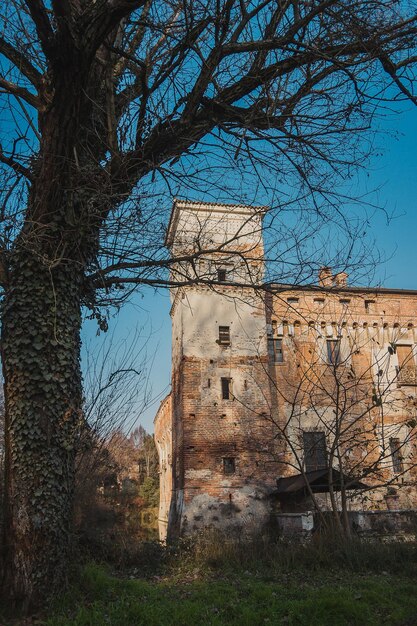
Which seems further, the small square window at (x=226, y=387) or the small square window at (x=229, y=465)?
the small square window at (x=226, y=387)

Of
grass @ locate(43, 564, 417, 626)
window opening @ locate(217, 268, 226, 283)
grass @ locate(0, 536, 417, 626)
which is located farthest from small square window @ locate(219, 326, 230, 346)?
grass @ locate(43, 564, 417, 626)

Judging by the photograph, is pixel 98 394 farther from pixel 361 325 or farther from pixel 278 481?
pixel 361 325

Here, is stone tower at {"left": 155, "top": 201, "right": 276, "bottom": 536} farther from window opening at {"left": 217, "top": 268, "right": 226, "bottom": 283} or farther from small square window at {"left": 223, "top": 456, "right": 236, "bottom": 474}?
window opening at {"left": 217, "top": 268, "right": 226, "bottom": 283}

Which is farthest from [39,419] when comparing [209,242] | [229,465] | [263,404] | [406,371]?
[406,371]

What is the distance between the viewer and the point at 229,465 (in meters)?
18.6

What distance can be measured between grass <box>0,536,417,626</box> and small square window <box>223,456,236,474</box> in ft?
29.3

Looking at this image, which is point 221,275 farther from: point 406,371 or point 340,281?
point 406,371

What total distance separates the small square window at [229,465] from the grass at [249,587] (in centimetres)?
892

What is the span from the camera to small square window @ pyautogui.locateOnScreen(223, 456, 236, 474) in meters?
18.4

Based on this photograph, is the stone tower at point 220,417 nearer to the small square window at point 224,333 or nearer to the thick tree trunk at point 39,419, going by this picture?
the small square window at point 224,333

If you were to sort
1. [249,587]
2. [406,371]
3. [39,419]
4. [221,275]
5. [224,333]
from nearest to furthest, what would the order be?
[39,419] → [249,587] → [221,275] → [224,333] → [406,371]

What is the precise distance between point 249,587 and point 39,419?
137 inches

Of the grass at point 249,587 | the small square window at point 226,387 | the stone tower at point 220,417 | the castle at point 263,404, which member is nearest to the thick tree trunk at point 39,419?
the grass at point 249,587

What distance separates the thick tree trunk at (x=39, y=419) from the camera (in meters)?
5.07
